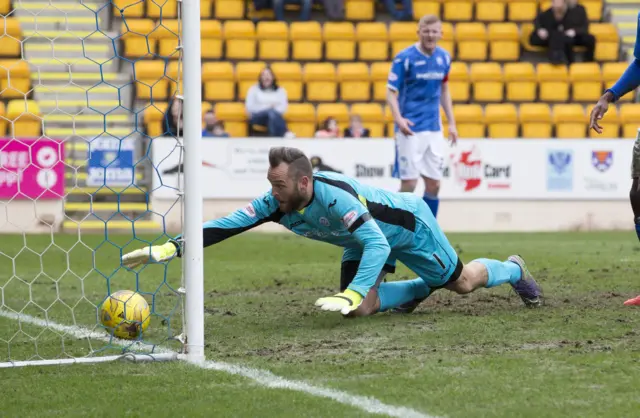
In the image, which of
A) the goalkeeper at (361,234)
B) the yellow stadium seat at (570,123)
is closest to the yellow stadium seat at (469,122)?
the yellow stadium seat at (570,123)

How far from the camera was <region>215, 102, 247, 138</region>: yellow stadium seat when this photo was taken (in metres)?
16.0

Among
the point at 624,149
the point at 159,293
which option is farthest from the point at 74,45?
the point at 159,293

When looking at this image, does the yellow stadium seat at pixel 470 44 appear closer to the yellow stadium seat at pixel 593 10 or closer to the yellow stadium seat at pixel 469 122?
the yellow stadium seat at pixel 469 122

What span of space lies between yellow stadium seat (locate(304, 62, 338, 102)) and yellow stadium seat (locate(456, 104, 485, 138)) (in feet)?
6.94

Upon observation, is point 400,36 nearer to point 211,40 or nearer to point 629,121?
point 211,40

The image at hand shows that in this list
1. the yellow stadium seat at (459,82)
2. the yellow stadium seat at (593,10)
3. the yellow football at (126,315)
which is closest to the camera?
the yellow football at (126,315)

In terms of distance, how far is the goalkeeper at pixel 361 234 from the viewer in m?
5.19

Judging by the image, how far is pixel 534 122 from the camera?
55.2 ft

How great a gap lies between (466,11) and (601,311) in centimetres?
1349

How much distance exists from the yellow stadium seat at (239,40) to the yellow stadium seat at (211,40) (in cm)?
14

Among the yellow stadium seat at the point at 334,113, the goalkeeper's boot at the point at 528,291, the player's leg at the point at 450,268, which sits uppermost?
the yellow stadium seat at the point at 334,113

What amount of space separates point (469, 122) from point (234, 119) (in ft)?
12.5

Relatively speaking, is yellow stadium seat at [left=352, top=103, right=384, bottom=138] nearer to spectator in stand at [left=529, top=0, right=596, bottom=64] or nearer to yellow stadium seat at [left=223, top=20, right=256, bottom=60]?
yellow stadium seat at [left=223, top=20, right=256, bottom=60]

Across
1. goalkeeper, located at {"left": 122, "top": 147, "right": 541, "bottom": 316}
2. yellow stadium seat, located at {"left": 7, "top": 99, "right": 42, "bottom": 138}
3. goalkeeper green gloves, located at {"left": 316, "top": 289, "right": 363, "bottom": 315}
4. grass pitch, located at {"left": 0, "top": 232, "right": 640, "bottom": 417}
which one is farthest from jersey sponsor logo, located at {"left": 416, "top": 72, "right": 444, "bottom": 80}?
yellow stadium seat, located at {"left": 7, "top": 99, "right": 42, "bottom": 138}
